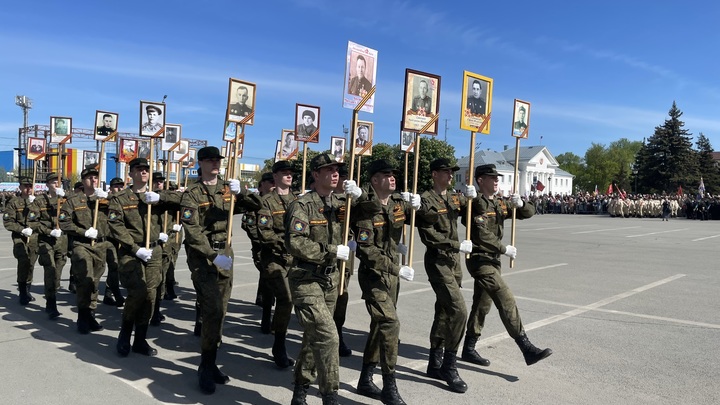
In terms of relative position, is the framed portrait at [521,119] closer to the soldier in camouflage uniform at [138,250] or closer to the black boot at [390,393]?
the black boot at [390,393]

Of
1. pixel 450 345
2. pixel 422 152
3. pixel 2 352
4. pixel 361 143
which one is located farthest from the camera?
pixel 422 152

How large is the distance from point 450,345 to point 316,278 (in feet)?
5.44

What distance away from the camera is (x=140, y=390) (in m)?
4.95

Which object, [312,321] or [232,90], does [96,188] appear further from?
[312,321]

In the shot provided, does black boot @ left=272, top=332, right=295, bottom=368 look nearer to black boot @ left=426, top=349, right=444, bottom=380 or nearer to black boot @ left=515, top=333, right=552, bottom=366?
black boot @ left=426, top=349, right=444, bottom=380

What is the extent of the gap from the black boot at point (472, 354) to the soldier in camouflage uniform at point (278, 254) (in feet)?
6.22

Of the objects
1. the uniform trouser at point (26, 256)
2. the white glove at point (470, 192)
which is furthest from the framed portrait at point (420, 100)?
the uniform trouser at point (26, 256)

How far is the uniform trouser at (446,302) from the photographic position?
530 centimetres

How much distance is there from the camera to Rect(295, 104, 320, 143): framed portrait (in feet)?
30.1

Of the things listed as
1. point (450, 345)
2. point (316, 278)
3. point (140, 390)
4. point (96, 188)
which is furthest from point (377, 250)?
point (96, 188)

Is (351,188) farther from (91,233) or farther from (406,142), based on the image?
(91,233)

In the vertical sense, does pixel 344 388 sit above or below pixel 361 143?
below

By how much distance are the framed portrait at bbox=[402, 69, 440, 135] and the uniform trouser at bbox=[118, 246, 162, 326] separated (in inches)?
133

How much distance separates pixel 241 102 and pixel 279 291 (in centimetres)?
265
